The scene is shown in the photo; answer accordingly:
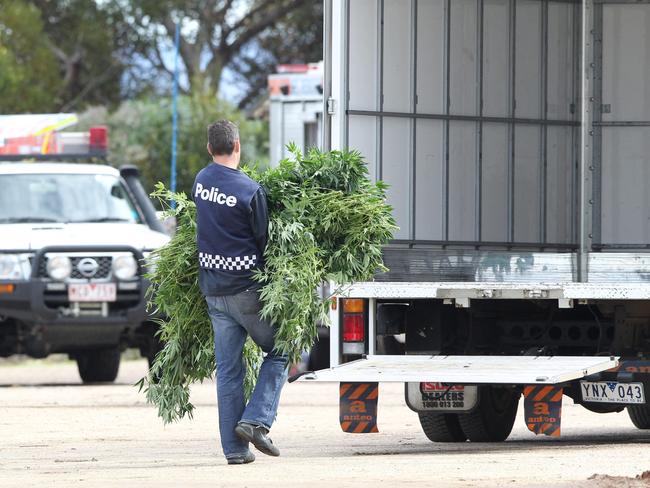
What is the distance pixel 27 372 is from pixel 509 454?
13666 millimetres

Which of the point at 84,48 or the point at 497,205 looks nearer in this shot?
the point at 497,205

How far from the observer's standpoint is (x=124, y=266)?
57.6ft

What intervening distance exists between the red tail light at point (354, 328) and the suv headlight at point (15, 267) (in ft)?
21.9

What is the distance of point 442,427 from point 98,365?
8075 mm

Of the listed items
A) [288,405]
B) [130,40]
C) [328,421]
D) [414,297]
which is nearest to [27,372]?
[288,405]

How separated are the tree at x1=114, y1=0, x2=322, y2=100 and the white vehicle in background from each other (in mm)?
21647

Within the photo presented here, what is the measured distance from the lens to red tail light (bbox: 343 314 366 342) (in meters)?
11.5

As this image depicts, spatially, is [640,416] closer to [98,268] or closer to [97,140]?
[98,268]

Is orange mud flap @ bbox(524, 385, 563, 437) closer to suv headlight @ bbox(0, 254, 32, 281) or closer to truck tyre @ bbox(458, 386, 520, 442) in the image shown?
truck tyre @ bbox(458, 386, 520, 442)

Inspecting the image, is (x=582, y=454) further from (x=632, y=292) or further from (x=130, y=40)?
(x=130, y=40)

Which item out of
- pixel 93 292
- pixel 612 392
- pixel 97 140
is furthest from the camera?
pixel 97 140

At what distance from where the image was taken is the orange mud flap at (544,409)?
10531 mm

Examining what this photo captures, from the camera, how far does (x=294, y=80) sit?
23.0 meters

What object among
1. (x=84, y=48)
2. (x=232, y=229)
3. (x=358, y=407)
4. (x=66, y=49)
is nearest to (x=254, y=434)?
(x=232, y=229)
